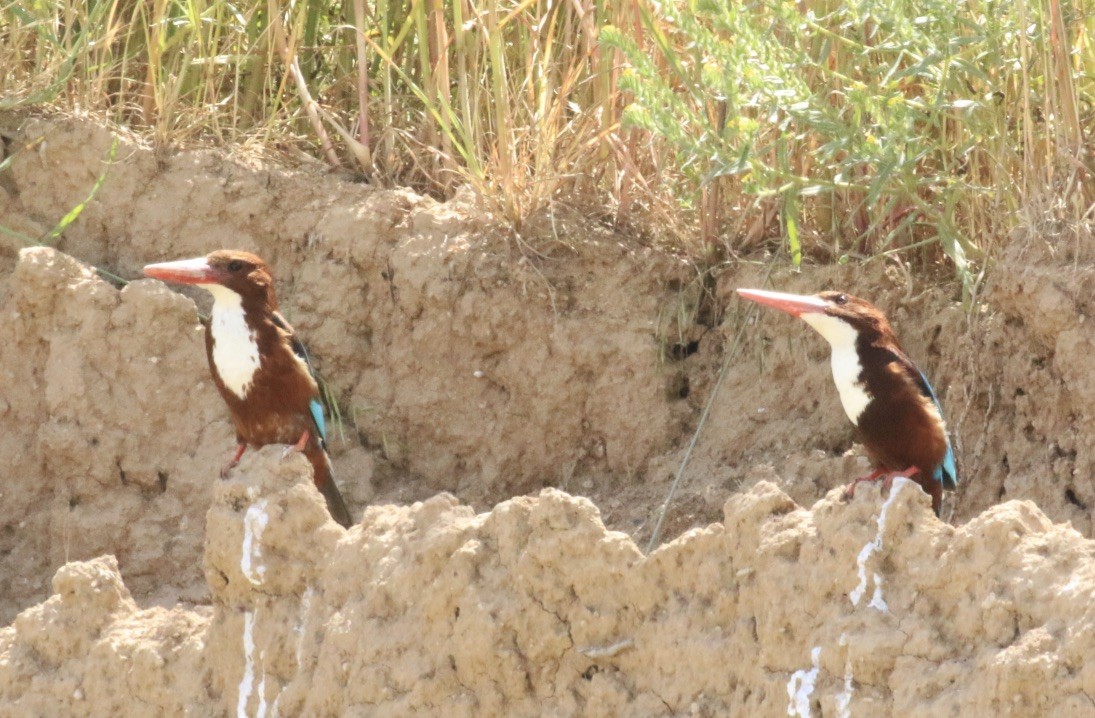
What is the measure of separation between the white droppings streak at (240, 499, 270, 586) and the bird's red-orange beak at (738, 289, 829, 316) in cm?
152

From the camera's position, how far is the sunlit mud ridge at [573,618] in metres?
3.52

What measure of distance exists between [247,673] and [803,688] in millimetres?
1463

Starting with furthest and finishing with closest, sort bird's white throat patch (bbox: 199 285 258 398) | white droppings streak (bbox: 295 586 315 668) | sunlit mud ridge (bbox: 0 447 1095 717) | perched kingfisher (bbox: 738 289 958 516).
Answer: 1. bird's white throat patch (bbox: 199 285 258 398)
2. perched kingfisher (bbox: 738 289 958 516)
3. white droppings streak (bbox: 295 586 315 668)
4. sunlit mud ridge (bbox: 0 447 1095 717)

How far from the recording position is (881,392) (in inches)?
194

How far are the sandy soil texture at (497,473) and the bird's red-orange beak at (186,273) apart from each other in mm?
536

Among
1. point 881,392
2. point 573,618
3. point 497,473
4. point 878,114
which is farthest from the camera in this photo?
point 497,473

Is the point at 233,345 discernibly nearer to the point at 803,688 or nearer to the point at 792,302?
the point at 792,302

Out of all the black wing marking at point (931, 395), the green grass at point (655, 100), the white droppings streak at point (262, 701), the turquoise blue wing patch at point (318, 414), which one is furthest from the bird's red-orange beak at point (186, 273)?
the black wing marking at point (931, 395)

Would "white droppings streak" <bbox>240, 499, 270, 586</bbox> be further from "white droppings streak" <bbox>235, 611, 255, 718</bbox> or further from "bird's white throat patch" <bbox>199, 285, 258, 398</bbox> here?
"bird's white throat patch" <bbox>199, 285, 258, 398</bbox>

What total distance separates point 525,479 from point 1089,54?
229 centimetres

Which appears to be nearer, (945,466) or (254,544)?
(254,544)

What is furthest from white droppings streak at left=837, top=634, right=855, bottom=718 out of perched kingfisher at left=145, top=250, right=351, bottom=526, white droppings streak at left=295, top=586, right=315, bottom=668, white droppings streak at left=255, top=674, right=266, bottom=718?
perched kingfisher at left=145, top=250, right=351, bottom=526

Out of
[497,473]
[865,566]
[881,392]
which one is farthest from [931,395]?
[497,473]

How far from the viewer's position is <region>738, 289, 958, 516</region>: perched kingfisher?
4.90 meters
